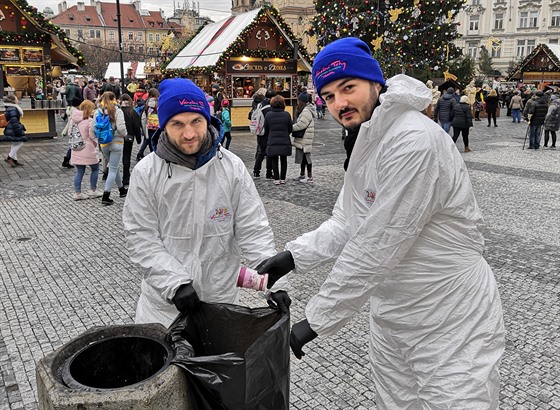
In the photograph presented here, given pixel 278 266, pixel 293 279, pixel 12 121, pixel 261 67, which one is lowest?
pixel 293 279

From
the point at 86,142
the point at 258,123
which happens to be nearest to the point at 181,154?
the point at 86,142

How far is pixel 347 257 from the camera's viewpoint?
1.83 metres

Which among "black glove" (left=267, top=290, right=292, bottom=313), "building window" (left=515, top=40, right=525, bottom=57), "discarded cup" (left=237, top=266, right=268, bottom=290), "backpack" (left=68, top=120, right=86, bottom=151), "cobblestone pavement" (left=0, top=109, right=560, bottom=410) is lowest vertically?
"cobblestone pavement" (left=0, top=109, right=560, bottom=410)

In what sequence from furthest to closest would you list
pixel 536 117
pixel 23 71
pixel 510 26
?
pixel 510 26
pixel 23 71
pixel 536 117

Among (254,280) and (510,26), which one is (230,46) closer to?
(254,280)

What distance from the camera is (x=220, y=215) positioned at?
2.52 meters

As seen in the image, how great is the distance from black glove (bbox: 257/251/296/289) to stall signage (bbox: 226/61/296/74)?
59.8ft

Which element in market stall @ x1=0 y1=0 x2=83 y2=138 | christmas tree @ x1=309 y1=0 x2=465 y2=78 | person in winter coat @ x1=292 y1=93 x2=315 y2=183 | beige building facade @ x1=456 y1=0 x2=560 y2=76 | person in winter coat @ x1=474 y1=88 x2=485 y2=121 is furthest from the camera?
beige building facade @ x1=456 y1=0 x2=560 y2=76

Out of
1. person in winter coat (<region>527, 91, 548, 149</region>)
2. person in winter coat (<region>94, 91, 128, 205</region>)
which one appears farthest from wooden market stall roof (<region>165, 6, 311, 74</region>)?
person in winter coat (<region>94, 91, 128, 205</region>)

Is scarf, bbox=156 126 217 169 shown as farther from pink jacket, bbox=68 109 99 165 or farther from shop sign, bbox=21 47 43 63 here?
shop sign, bbox=21 47 43 63

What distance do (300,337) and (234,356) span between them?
9.7 inches

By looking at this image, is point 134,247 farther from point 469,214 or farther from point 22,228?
point 22,228

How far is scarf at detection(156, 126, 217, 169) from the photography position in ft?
7.96

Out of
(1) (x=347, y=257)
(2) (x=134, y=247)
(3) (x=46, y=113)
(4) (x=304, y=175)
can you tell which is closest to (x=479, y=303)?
(1) (x=347, y=257)
